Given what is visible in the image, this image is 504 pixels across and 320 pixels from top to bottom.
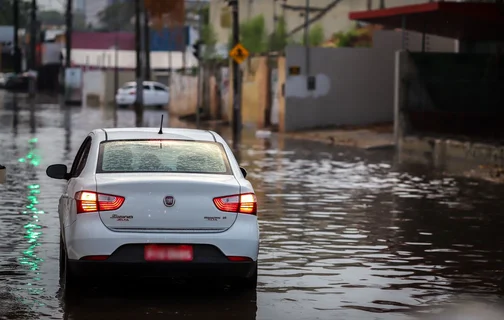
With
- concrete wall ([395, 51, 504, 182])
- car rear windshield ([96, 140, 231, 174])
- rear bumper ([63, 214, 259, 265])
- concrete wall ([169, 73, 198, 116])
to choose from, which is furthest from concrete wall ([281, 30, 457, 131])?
rear bumper ([63, 214, 259, 265])

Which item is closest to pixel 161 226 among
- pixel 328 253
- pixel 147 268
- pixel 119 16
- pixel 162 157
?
pixel 147 268

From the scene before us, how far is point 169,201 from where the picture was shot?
35.8 ft

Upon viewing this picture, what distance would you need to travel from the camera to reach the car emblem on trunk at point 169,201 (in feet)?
35.8

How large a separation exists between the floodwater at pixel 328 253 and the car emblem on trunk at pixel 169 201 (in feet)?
2.72

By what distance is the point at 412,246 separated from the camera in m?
15.4

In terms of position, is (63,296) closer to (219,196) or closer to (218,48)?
(219,196)

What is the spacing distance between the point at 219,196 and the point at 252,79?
41943 mm

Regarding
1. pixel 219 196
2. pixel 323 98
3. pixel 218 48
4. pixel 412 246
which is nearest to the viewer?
pixel 219 196

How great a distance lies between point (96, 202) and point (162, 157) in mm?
1002

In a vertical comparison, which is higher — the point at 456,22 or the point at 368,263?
the point at 456,22

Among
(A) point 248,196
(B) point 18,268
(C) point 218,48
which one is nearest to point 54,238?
(B) point 18,268

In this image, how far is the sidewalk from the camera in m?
38.4

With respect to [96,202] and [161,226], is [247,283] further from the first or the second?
[96,202]

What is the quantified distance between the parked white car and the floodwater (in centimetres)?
4580
